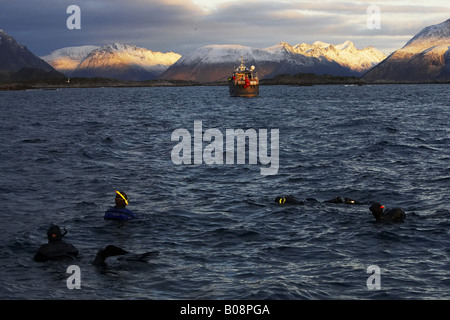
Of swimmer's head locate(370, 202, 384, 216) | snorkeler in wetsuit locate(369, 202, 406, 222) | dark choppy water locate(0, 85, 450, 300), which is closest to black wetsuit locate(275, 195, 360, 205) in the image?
dark choppy water locate(0, 85, 450, 300)

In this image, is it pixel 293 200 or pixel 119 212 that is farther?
pixel 293 200

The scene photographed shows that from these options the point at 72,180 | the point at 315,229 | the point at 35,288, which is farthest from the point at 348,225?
the point at 72,180

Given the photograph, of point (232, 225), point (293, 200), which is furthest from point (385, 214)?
point (232, 225)

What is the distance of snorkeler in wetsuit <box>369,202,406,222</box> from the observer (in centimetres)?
1817

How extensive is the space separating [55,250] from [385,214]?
11.2 meters

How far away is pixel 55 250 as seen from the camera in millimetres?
14445

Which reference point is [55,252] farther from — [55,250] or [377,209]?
[377,209]

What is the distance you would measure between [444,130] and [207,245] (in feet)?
131

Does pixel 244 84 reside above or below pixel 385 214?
above

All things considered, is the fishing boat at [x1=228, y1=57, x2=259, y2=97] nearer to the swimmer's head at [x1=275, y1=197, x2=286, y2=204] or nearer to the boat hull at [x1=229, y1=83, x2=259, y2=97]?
the boat hull at [x1=229, y1=83, x2=259, y2=97]

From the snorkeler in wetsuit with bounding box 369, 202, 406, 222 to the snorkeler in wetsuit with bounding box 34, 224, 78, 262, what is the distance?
1017 cm

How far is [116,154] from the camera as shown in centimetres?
3553

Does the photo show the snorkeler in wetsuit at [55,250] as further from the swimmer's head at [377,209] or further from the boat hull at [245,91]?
the boat hull at [245,91]

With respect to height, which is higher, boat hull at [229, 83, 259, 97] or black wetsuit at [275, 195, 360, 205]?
boat hull at [229, 83, 259, 97]
